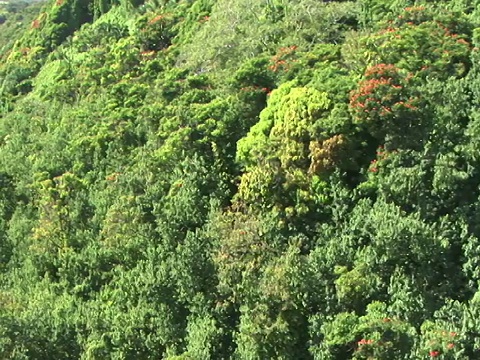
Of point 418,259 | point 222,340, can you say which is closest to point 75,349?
point 222,340

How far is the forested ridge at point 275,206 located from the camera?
19281 millimetres

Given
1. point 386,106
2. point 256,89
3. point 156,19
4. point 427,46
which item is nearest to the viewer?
point 386,106

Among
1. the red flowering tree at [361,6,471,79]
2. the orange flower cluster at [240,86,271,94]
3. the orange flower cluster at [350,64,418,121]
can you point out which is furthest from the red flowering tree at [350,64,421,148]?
the orange flower cluster at [240,86,271,94]

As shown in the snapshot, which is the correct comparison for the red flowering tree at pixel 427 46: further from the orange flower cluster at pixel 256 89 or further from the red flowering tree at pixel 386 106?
the orange flower cluster at pixel 256 89

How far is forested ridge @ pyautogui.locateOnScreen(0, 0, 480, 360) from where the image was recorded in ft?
63.3

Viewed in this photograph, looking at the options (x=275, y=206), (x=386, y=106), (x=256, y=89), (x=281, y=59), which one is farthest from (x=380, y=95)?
(x=281, y=59)

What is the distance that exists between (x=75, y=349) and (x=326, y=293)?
1231cm

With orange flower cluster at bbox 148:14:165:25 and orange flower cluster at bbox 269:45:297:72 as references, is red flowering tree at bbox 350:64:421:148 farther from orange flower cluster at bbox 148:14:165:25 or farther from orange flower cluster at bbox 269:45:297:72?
orange flower cluster at bbox 148:14:165:25

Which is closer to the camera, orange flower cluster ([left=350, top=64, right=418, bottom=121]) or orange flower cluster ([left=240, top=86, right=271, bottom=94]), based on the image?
orange flower cluster ([left=350, top=64, right=418, bottom=121])

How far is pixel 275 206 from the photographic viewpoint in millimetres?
23406

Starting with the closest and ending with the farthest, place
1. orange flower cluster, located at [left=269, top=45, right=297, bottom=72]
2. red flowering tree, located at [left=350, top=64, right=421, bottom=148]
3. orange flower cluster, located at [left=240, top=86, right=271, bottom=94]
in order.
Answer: red flowering tree, located at [left=350, top=64, right=421, bottom=148] < orange flower cluster, located at [left=240, top=86, right=271, bottom=94] < orange flower cluster, located at [left=269, top=45, right=297, bottom=72]

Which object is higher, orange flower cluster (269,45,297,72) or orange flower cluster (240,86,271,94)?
orange flower cluster (269,45,297,72)

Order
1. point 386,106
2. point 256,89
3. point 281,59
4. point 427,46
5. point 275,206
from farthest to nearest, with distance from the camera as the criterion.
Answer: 1. point 281,59
2. point 256,89
3. point 427,46
4. point 275,206
5. point 386,106

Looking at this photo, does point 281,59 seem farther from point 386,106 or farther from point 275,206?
point 275,206
